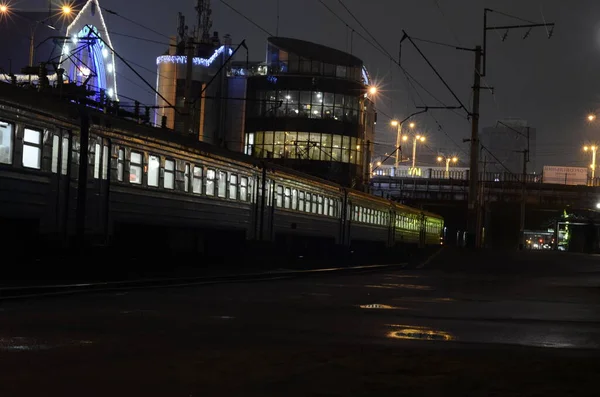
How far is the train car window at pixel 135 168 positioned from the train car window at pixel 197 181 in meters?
2.90

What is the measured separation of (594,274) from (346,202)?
11505mm

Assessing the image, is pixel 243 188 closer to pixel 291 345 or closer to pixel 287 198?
pixel 287 198

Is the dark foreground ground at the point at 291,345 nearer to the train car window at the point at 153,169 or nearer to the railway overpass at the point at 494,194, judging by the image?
the train car window at the point at 153,169

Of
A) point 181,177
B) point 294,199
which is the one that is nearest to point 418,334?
point 181,177

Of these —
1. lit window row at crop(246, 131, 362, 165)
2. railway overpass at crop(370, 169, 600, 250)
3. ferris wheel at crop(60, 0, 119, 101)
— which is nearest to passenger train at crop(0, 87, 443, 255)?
ferris wheel at crop(60, 0, 119, 101)

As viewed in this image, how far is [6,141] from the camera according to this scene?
1488cm

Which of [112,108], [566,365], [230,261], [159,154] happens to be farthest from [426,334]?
[230,261]

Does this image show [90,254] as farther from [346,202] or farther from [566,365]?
[346,202]

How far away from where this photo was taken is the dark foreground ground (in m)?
6.39

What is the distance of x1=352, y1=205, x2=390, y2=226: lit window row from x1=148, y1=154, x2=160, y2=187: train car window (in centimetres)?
1990

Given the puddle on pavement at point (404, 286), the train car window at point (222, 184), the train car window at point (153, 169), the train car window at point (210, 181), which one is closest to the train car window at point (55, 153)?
the train car window at point (153, 169)

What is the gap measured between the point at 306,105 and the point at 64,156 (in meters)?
56.9

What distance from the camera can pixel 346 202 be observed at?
123ft

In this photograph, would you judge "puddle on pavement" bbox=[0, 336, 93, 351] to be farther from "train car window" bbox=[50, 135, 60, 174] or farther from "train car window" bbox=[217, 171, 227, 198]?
"train car window" bbox=[217, 171, 227, 198]
